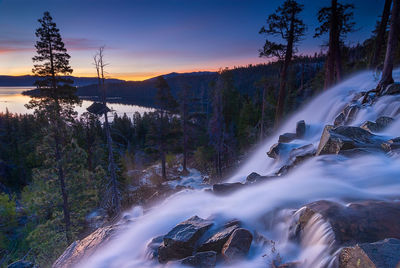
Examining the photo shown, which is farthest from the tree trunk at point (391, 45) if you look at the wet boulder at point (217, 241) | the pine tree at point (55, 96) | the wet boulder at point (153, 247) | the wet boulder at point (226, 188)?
the pine tree at point (55, 96)

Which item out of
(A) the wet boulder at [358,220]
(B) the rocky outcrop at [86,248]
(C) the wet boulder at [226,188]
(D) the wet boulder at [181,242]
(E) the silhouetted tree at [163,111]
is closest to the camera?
(A) the wet boulder at [358,220]

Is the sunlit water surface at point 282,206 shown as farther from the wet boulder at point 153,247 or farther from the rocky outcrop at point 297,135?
the rocky outcrop at point 297,135

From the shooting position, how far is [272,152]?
8930 millimetres

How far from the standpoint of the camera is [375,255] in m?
2.35

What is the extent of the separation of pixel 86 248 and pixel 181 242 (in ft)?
11.9

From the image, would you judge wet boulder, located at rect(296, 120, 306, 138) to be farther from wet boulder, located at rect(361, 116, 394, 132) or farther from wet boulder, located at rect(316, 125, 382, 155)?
wet boulder, located at rect(316, 125, 382, 155)

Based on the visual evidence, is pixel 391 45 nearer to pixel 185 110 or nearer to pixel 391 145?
pixel 391 145

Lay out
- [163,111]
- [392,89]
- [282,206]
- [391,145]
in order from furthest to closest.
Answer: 1. [163,111]
2. [392,89]
3. [391,145]
4. [282,206]

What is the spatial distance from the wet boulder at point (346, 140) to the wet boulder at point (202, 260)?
180 inches

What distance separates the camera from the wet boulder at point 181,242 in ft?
14.0

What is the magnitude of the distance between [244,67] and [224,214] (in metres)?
153

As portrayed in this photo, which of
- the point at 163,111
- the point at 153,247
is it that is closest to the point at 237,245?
the point at 153,247

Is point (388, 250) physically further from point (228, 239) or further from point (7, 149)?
point (7, 149)

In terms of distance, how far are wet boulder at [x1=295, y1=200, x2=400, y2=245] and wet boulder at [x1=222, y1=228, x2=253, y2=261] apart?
920mm
